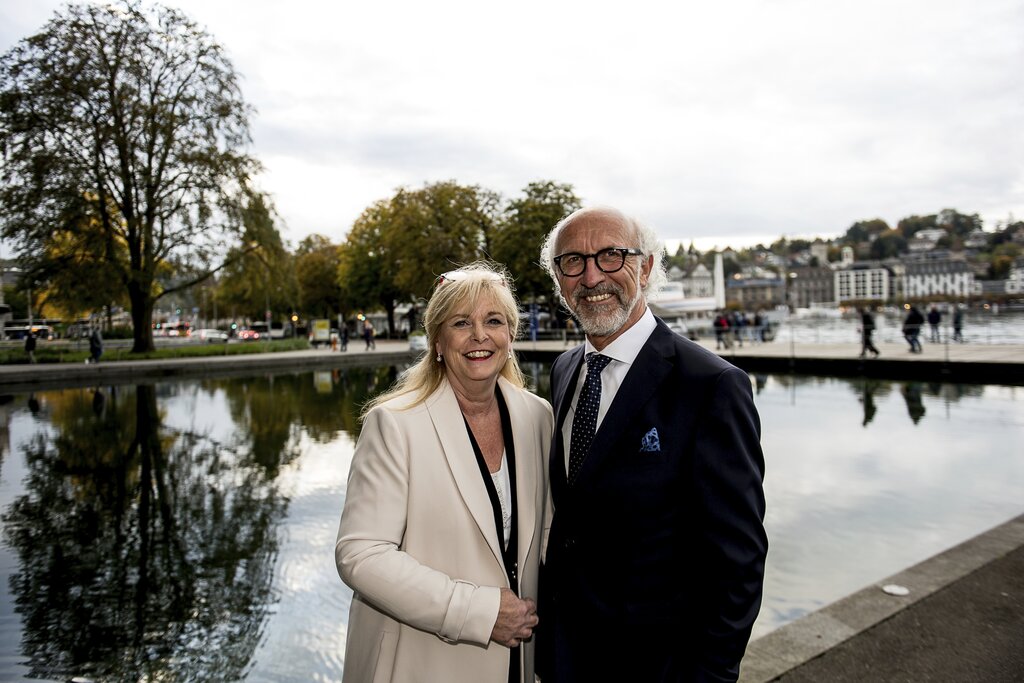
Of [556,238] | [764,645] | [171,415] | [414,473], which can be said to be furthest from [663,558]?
[171,415]

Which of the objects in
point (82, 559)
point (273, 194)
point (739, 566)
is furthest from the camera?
point (273, 194)

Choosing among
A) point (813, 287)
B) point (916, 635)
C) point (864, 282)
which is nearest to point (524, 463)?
point (916, 635)

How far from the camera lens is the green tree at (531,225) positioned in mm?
33344

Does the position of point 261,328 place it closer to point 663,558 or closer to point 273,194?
point 273,194

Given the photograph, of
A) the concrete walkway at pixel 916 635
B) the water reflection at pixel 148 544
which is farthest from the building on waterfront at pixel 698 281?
→ the concrete walkway at pixel 916 635

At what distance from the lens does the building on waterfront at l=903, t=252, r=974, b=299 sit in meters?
145

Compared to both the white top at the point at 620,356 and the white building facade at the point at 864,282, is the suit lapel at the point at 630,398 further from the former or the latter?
the white building facade at the point at 864,282

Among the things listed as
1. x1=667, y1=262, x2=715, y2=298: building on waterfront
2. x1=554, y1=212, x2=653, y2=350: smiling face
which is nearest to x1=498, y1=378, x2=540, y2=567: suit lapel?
x1=554, y1=212, x2=653, y2=350: smiling face

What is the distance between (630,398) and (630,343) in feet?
0.76

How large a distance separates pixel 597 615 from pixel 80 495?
8448 millimetres

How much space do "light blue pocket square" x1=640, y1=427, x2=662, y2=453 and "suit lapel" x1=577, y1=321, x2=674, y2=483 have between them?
27 mm

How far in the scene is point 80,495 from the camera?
8.27 meters

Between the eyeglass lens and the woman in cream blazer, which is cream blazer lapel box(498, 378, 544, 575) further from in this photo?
the eyeglass lens

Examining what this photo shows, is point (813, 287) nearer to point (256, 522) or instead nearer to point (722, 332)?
point (722, 332)
